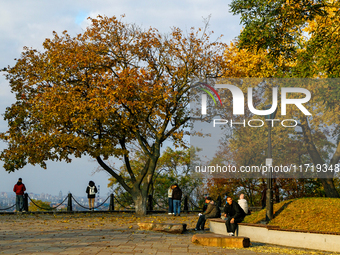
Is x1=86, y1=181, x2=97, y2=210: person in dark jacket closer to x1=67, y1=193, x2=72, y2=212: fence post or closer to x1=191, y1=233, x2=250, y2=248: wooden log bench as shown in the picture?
x1=67, y1=193, x2=72, y2=212: fence post

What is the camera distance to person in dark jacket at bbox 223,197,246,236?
12016 millimetres

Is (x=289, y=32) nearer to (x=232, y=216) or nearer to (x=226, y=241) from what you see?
(x=232, y=216)

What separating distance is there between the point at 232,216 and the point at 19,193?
45.5 ft

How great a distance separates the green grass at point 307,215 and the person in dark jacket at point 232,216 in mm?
1003

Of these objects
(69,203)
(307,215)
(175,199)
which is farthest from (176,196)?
(307,215)

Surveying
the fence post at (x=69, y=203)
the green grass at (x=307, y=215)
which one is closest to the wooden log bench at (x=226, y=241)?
the green grass at (x=307, y=215)

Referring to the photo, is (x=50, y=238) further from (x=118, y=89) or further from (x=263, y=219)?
(x=118, y=89)

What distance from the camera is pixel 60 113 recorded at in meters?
19.4

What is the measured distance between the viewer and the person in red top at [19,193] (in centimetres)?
2150

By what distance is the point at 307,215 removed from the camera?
11.6 m

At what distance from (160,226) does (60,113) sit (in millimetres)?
8958

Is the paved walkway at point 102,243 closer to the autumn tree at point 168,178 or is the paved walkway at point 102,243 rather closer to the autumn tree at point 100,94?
the autumn tree at point 100,94

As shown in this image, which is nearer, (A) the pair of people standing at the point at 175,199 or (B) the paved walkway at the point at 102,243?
(B) the paved walkway at the point at 102,243

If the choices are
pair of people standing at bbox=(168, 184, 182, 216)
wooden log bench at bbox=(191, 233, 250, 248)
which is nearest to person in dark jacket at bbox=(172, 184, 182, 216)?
pair of people standing at bbox=(168, 184, 182, 216)
